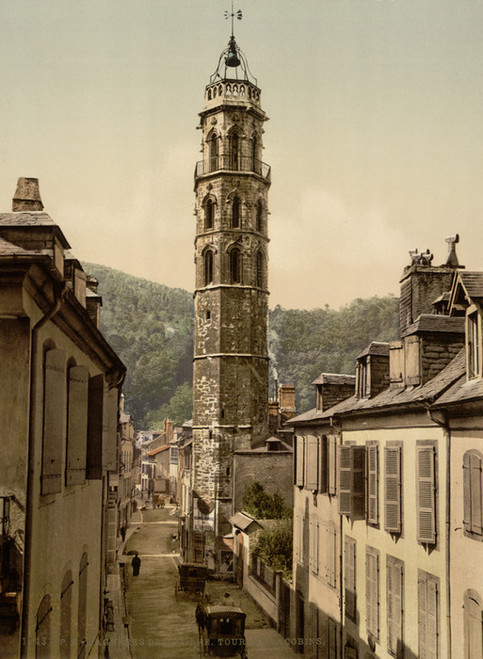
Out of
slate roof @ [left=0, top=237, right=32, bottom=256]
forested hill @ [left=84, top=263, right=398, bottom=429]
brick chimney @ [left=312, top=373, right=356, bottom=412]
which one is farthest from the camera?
forested hill @ [left=84, top=263, right=398, bottom=429]

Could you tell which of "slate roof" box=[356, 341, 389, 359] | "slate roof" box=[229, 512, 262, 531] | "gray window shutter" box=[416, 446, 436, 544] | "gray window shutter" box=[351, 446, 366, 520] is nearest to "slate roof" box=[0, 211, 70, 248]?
"gray window shutter" box=[416, 446, 436, 544]

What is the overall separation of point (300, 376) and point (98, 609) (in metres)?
108

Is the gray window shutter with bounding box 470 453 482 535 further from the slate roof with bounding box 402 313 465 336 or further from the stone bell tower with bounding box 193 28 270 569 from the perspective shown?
the stone bell tower with bounding box 193 28 270 569

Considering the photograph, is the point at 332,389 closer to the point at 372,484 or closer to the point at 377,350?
the point at 377,350

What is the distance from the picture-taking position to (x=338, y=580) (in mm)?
18953

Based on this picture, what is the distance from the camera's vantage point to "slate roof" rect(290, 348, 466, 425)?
13.8 metres

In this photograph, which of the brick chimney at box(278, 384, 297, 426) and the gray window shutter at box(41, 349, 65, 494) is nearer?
the gray window shutter at box(41, 349, 65, 494)

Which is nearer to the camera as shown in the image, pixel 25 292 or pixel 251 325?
pixel 25 292

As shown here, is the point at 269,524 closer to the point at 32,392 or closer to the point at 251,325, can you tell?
the point at 251,325

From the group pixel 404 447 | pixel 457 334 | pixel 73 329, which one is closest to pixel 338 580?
pixel 404 447

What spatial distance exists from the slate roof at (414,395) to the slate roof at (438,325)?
0.49 metres

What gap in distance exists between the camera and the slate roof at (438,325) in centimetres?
1584

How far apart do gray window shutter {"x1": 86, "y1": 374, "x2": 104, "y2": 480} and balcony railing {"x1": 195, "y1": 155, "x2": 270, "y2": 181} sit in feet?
107

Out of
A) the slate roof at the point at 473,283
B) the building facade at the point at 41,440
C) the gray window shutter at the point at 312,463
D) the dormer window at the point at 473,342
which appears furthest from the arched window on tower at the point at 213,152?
the building facade at the point at 41,440
